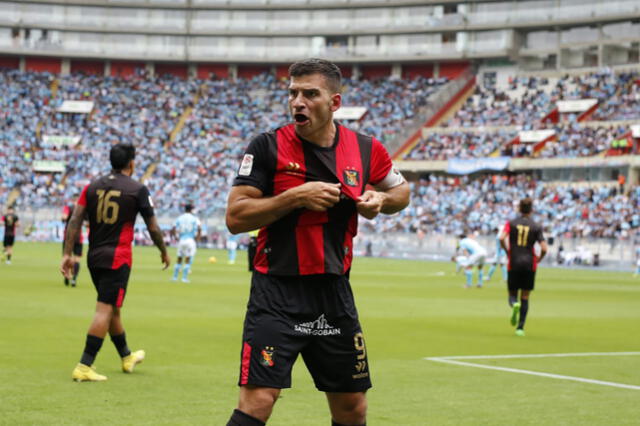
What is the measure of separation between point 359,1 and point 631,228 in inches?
1505

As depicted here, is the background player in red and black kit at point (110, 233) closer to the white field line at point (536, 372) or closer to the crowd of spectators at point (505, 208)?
the white field line at point (536, 372)

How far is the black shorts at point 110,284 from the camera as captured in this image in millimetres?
9977

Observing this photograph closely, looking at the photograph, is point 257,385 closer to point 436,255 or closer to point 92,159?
point 436,255

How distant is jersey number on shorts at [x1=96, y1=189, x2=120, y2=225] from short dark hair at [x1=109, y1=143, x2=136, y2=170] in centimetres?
29

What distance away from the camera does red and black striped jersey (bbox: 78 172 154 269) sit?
10.1m

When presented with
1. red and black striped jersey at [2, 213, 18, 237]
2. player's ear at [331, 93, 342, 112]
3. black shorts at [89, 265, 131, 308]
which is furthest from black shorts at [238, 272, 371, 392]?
red and black striped jersey at [2, 213, 18, 237]

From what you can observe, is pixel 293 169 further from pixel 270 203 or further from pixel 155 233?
pixel 155 233

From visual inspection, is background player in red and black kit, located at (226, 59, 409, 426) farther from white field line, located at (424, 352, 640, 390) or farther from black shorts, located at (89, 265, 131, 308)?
white field line, located at (424, 352, 640, 390)

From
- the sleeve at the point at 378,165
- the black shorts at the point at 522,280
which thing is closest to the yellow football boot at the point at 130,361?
the sleeve at the point at 378,165

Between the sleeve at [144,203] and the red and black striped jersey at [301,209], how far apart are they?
Result: 5.12 metres

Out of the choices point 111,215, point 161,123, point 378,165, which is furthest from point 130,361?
point 161,123

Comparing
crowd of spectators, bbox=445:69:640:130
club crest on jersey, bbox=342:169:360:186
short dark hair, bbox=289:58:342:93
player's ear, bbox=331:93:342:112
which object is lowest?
club crest on jersey, bbox=342:169:360:186

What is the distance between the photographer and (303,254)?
5211 mm

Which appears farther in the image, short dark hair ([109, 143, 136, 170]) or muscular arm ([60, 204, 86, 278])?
short dark hair ([109, 143, 136, 170])
